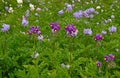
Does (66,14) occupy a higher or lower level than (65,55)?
higher

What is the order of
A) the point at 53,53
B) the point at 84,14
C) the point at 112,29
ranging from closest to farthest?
the point at 53,53, the point at 112,29, the point at 84,14

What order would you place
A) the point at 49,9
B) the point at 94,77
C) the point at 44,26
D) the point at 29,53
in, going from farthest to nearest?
1. the point at 49,9
2. the point at 44,26
3. the point at 29,53
4. the point at 94,77

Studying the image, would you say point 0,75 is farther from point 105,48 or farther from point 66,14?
point 66,14

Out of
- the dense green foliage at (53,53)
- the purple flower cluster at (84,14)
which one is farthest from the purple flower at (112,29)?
the purple flower cluster at (84,14)

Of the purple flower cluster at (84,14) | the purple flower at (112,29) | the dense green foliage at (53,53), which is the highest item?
the purple flower cluster at (84,14)

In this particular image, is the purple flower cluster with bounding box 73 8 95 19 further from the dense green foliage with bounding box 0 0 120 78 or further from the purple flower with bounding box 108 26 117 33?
the purple flower with bounding box 108 26 117 33

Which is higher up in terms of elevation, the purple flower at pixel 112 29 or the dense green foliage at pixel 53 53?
the purple flower at pixel 112 29

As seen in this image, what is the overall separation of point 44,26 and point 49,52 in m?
1.73

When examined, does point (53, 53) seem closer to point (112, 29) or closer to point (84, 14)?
point (112, 29)

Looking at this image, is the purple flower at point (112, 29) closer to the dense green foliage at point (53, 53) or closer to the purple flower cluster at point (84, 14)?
the dense green foliage at point (53, 53)

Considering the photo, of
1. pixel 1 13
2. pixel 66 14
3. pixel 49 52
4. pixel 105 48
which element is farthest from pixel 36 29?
pixel 1 13

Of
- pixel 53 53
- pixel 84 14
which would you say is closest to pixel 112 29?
pixel 84 14

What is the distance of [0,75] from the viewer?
3959mm

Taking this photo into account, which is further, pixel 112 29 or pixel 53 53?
pixel 112 29
